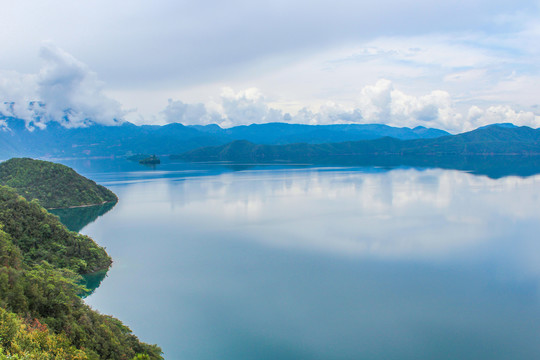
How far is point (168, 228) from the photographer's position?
35.9m

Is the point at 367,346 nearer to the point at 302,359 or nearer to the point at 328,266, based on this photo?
the point at 302,359

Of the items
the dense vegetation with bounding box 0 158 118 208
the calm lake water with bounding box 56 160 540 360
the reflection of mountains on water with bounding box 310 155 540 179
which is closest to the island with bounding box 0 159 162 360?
the calm lake water with bounding box 56 160 540 360

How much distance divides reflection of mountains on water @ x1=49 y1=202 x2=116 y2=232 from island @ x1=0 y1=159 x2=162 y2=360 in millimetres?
12711

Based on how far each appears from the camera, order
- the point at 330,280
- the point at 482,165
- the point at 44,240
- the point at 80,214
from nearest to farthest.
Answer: the point at 330,280 → the point at 44,240 → the point at 80,214 → the point at 482,165

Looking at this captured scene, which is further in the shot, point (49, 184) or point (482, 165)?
point (482, 165)

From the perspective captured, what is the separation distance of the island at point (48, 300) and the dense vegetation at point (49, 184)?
850 inches

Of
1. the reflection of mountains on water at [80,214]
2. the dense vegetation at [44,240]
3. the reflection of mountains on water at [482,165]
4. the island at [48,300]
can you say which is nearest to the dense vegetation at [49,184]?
the reflection of mountains on water at [80,214]

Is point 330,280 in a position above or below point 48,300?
below

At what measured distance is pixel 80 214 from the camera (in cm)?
4391

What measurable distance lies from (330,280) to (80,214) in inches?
1349

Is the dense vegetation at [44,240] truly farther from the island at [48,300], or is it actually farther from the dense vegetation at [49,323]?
the dense vegetation at [49,323]

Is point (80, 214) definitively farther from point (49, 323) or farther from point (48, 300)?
point (49, 323)

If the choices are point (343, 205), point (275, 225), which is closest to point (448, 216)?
point (343, 205)

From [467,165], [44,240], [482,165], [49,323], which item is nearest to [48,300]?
[49,323]
